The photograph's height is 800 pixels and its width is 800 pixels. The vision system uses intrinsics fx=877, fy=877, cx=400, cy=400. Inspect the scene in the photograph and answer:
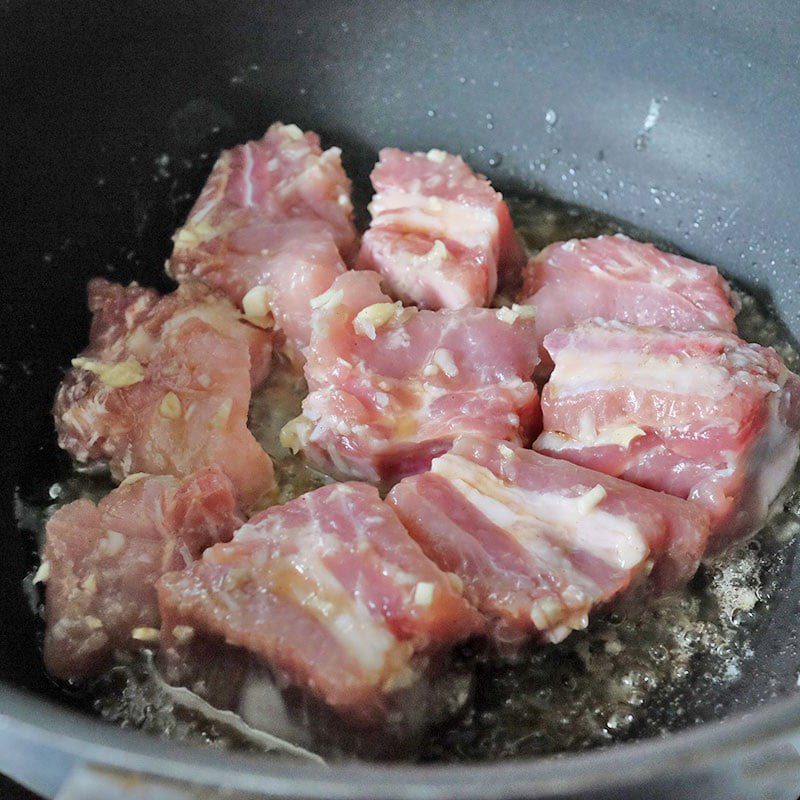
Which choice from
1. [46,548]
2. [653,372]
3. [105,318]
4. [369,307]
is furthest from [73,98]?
[653,372]

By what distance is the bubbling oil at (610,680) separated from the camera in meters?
1.95

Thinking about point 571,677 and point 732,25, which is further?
point 732,25

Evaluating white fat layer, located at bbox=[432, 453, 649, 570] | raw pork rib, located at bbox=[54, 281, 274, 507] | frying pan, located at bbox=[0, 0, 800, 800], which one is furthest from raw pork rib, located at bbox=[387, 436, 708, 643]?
raw pork rib, located at bbox=[54, 281, 274, 507]

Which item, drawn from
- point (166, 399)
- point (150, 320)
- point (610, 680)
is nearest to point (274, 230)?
point (150, 320)

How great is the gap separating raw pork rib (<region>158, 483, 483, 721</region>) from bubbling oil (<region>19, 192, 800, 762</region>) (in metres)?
0.24

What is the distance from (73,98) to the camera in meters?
2.61

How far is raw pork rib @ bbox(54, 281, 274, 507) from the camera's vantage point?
88.8 inches

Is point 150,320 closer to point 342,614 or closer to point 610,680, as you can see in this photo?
point 342,614

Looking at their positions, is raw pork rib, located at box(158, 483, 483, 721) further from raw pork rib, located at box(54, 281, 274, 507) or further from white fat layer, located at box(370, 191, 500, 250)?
white fat layer, located at box(370, 191, 500, 250)

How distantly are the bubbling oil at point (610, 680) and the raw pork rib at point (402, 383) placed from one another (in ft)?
1.77

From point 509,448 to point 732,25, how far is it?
1.56m

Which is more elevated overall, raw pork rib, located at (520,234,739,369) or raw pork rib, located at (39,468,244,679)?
raw pork rib, located at (520,234,739,369)

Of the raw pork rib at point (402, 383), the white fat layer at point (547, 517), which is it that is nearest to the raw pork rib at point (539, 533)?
the white fat layer at point (547, 517)

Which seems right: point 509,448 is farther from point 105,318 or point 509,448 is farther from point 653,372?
point 105,318
